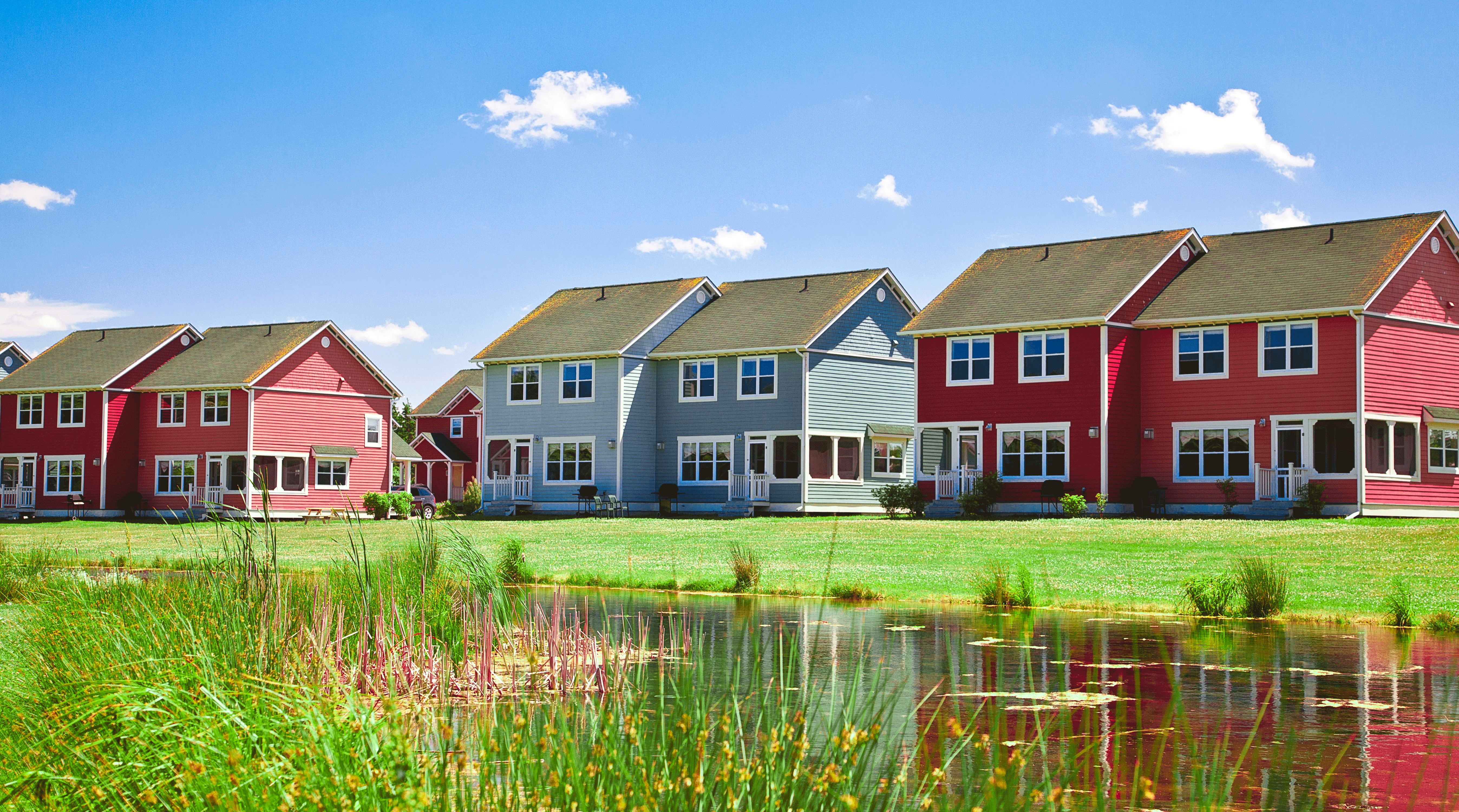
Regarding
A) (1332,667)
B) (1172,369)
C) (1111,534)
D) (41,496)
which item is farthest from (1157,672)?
(41,496)

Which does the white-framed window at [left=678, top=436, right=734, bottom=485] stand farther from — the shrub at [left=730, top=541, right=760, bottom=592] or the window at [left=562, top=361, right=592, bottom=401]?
the shrub at [left=730, top=541, right=760, bottom=592]

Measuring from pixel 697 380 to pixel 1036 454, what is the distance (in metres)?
14.1

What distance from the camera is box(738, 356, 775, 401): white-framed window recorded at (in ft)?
158

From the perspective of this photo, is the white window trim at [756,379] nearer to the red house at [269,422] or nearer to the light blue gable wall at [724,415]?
the light blue gable wall at [724,415]

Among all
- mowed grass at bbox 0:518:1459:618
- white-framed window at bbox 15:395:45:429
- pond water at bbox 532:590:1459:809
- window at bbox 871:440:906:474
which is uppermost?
white-framed window at bbox 15:395:45:429

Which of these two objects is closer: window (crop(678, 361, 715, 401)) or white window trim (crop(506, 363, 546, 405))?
window (crop(678, 361, 715, 401))

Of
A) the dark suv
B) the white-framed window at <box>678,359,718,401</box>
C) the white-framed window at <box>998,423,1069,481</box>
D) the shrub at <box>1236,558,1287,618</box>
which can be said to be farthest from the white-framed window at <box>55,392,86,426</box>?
the shrub at <box>1236,558,1287,618</box>

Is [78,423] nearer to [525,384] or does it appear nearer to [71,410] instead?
[71,410]

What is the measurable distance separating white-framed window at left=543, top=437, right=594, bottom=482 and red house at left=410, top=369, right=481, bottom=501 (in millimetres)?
20636

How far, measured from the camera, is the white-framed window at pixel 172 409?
2207 inches

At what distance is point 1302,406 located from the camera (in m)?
37.1

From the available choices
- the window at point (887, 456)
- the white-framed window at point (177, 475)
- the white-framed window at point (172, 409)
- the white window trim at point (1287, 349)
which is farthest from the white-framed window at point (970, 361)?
the white-framed window at point (172, 409)

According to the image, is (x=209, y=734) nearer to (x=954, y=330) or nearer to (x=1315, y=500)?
(x=1315, y=500)

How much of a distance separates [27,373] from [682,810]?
63.3 meters
